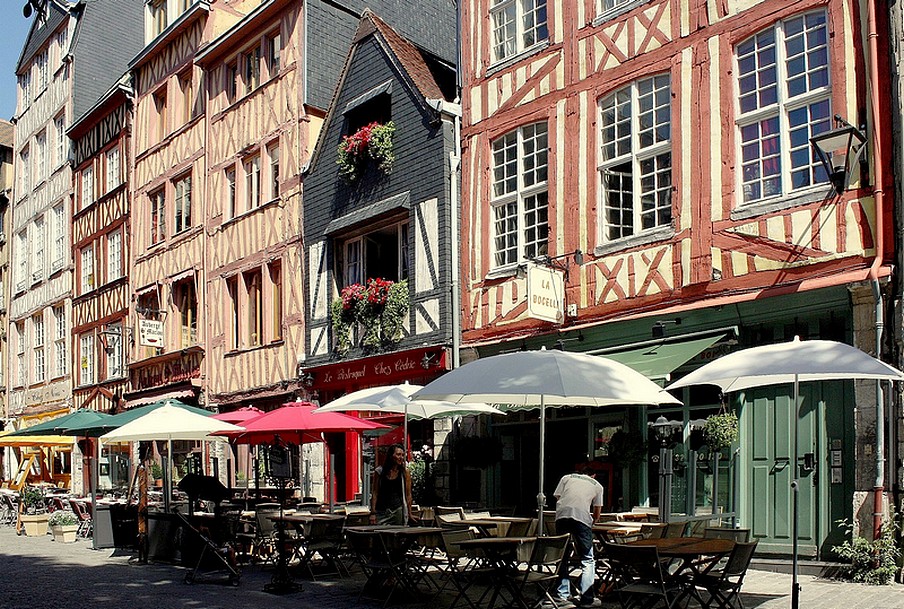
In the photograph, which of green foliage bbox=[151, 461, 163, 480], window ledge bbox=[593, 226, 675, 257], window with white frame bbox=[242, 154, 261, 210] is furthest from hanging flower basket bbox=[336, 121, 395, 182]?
green foliage bbox=[151, 461, 163, 480]

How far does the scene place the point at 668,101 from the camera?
12.5 metres

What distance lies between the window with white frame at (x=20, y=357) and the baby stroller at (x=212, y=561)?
77.0 feet

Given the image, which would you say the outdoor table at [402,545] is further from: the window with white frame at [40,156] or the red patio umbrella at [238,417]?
the window with white frame at [40,156]

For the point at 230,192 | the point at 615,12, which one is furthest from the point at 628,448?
the point at 230,192

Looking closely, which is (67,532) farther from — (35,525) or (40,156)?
(40,156)

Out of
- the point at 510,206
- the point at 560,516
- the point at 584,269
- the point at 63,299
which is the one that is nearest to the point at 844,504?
the point at 560,516

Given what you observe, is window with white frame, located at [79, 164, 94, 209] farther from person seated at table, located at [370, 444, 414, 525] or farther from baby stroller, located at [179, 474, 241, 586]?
person seated at table, located at [370, 444, 414, 525]

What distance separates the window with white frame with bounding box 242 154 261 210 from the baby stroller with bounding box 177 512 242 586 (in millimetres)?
9993

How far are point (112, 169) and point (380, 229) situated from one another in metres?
13.0

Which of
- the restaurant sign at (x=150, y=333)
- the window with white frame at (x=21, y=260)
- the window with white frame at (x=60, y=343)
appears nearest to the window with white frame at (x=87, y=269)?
the window with white frame at (x=60, y=343)

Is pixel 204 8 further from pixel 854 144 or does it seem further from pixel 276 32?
pixel 854 144

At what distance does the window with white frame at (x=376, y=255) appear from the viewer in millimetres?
16891

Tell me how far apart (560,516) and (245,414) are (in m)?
8.14

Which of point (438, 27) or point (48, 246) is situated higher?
point (438, 27)
